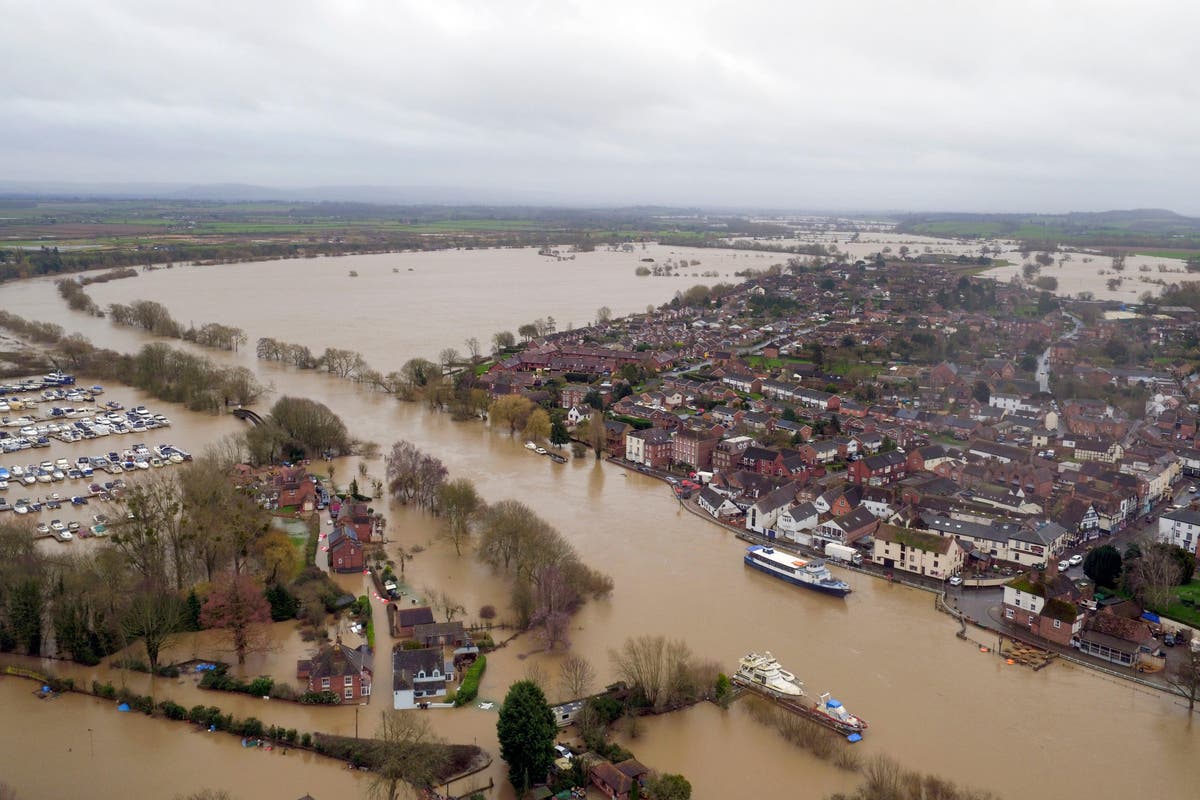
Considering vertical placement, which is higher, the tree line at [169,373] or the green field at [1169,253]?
the green field at [1169,253]

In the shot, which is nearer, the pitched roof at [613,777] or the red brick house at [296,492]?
the pitched roof at [613,777]

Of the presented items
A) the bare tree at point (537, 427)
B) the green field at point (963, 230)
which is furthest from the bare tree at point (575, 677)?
the green field at point (963, 230)

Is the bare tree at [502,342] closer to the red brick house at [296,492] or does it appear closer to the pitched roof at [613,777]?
the red brick house at [296,492]

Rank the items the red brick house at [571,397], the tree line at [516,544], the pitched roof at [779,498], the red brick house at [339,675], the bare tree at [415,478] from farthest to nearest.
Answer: the red brick house at [571,397] < the bare tree at [415,478] < the pitched roof at [779,498] < the tree line at [516,544] < the red brick house at [339,675]

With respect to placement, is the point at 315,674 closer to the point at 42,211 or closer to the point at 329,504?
the point at 329,504

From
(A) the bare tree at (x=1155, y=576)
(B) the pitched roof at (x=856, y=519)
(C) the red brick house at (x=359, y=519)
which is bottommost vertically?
(C) the red brick house at (x=359, y=519)

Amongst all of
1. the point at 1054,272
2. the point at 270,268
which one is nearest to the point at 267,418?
the point at 270,268
